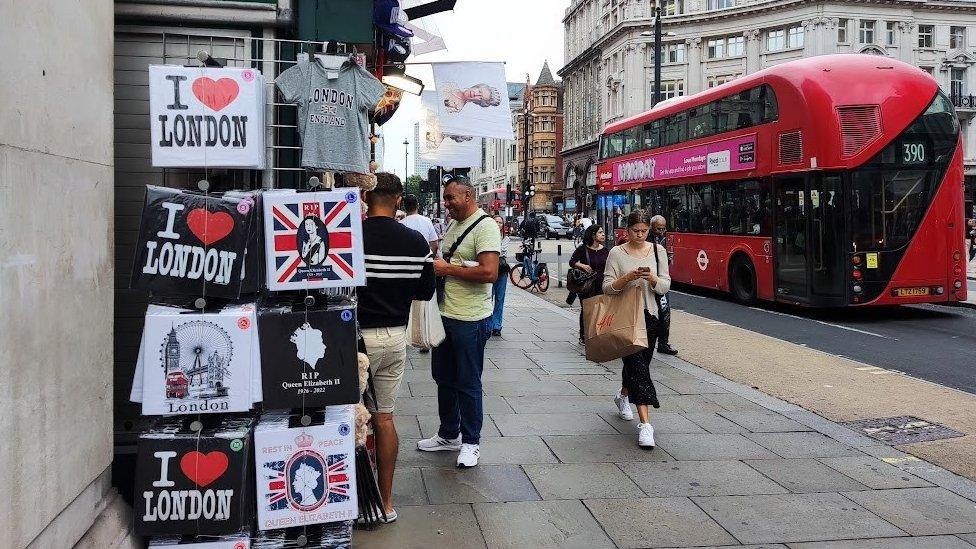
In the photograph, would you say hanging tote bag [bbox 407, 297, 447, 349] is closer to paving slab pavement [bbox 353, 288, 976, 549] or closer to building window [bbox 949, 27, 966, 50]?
paving slab pavement [bbox 353, 288, 976, 549]

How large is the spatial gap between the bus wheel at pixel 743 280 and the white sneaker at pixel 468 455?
38.3ft

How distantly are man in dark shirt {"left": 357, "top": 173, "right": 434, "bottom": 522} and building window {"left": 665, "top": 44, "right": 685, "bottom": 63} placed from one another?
64489mm

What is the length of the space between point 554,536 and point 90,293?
2.52m

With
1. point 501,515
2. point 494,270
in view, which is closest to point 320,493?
point 501,515

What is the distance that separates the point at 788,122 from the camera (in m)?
14.5

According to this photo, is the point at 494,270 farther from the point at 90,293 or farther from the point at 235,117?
the point at 90,293

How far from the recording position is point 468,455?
17.8 ft

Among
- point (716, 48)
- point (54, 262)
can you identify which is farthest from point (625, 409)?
point (716, 48)

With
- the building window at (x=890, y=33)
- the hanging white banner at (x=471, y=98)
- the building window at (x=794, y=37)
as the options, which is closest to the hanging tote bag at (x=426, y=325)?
the hanging white banner at (x=471, y=98)

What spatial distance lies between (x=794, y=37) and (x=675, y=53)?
9.28 meters

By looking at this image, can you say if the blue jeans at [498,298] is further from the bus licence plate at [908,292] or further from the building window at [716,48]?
the building window at [716,48]

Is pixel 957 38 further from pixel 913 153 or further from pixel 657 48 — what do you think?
pixel 913 153

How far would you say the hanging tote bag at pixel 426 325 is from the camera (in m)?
5.11

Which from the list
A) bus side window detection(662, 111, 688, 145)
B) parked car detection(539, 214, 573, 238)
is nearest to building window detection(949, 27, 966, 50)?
parked car detection(539, 214, 573, 238)
